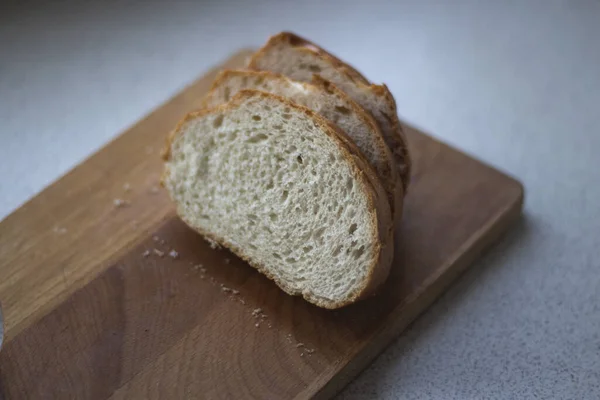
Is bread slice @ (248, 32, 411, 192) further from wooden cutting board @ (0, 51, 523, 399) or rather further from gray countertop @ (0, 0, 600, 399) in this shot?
gray countertop @ (0, 0, 600, 399)

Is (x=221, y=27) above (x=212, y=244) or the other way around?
above

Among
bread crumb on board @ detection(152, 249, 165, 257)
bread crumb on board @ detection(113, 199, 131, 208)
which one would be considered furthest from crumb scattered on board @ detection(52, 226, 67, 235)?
bread crumb on board @ detection(152, 249, 165, 257)

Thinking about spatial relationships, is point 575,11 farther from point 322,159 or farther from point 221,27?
point 322,159

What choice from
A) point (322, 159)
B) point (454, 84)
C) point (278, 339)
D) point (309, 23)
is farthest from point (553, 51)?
point (278, 339)

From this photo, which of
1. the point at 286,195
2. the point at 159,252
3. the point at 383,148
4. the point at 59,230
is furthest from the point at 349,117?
the point at 59,230

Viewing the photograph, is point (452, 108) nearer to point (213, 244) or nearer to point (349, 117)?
point (349, 117)
